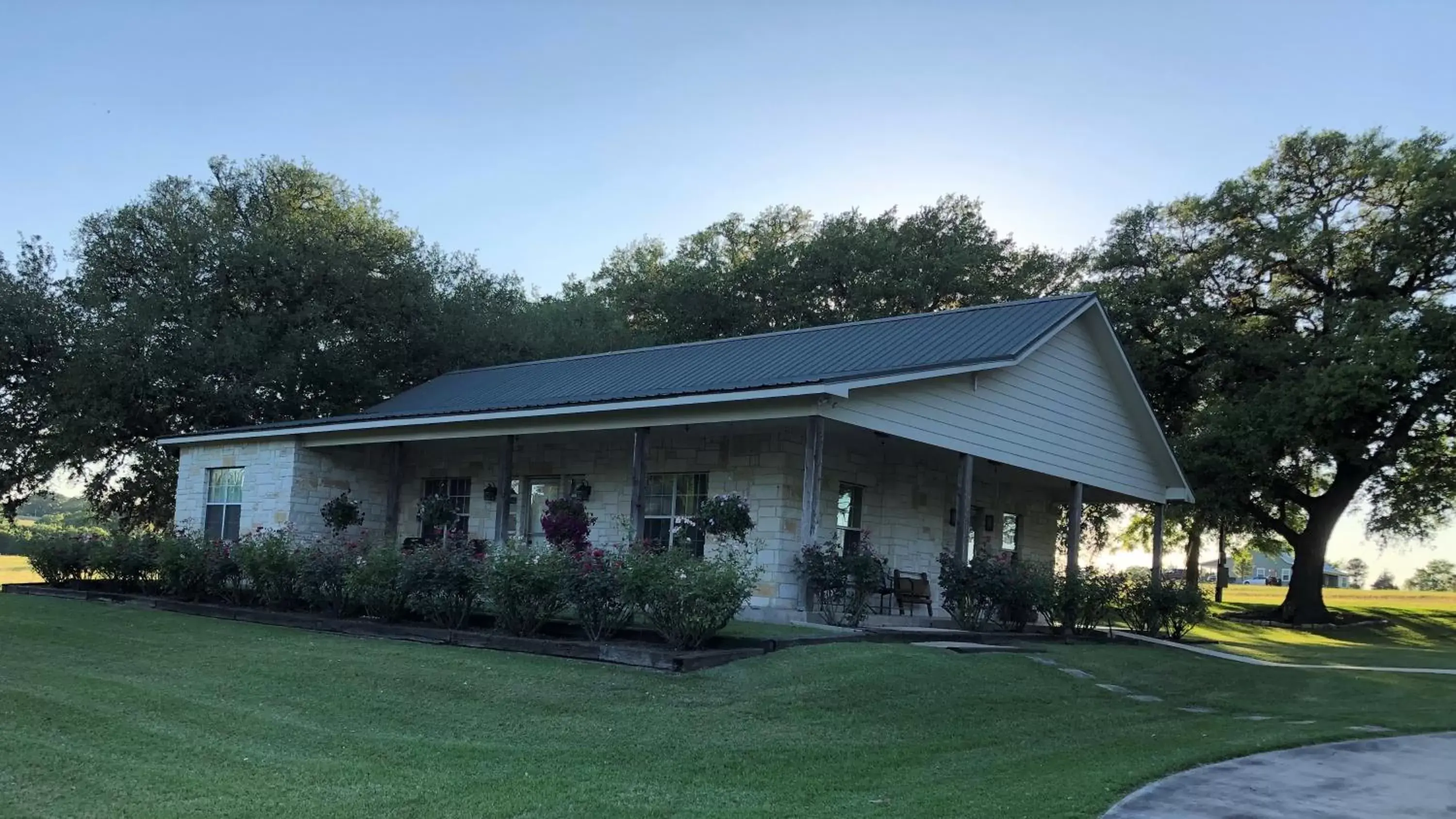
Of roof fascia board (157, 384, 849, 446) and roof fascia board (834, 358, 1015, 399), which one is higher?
roof fascia board (834, 358, 1015, 399)

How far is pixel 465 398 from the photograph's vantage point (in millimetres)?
20797

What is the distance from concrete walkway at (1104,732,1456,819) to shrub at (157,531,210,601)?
47.6ft

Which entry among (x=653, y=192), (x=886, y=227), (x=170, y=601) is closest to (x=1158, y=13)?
(x=653, y=192)

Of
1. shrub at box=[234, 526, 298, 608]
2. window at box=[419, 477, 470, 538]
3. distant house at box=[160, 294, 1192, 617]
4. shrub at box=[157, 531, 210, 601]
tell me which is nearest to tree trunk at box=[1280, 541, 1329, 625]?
distant house at box=[160, 294, 1192, 617]

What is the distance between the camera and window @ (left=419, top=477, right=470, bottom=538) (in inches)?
801

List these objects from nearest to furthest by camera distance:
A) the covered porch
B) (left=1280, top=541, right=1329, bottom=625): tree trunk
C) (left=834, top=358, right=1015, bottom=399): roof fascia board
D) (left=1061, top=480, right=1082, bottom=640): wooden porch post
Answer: (left=834, top=358, right=1015, bottom=399): roof fascia board
the covered porch
(left=1061, top=480, right=1082, bottom=640): wooden porch post
(left=1280, top=541, right=1329, bottom=625): tree trunk

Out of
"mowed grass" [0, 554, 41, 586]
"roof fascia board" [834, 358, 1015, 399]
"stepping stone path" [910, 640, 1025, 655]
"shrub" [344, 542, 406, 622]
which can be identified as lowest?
"mowed grass" [0, 554, 41, 586]

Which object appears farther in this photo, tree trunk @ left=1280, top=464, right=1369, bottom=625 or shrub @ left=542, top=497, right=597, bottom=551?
tree trunk @ left=1280, top=464, right=1369, bottom=625

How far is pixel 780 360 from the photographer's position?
55.7 ft

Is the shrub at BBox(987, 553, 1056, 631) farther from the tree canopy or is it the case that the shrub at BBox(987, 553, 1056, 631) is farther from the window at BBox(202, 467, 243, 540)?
the tree canopy

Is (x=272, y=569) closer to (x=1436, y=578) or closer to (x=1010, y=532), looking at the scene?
(x=1010, y=532)

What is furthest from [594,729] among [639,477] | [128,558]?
[128,558]

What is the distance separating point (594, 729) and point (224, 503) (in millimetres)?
15957

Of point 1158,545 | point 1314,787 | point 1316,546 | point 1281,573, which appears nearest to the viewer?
point 1314,787
